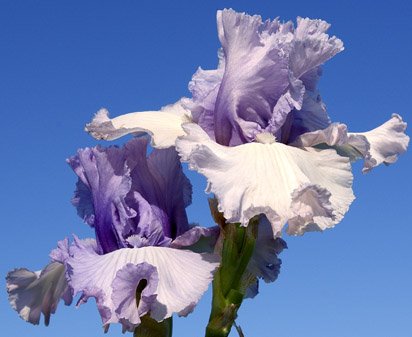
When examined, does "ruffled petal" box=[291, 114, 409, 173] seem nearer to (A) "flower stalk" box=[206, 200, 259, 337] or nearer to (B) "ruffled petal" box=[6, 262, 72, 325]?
(A) "flower stalk" box=[206, 200, 259, 337]

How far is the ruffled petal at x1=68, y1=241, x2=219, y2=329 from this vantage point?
2488mm

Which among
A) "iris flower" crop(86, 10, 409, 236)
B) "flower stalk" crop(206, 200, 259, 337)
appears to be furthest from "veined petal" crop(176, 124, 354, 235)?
"flower stalk" crop(206, 200, 259, 337)

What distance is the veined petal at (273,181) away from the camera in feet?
8.02

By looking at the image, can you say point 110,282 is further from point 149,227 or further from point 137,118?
point 137,118

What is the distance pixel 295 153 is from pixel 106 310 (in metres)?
A: 0.78

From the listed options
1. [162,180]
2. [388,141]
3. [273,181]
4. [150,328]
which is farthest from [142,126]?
[388,141]

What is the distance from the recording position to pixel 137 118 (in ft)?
9.64

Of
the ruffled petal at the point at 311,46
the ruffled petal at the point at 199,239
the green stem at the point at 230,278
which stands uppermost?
the ruffled petal at the point at 311,46

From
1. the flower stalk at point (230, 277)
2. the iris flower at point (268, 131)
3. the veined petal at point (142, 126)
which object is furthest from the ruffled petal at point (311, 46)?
the flower stalk at point (230, 277)

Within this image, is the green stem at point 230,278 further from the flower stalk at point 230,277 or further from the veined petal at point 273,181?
the veined petal at point 273,181

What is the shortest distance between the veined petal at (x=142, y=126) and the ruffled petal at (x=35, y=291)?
1.93ft

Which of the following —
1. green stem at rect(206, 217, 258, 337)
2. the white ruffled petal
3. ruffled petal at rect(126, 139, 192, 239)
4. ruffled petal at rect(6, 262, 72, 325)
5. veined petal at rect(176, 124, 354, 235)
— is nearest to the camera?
veined petal at rect(176, 124, 354, 235)

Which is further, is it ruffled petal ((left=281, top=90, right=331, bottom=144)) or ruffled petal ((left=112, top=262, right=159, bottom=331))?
ruffled petal ((left=281, top=90, right=331, bottom=144))

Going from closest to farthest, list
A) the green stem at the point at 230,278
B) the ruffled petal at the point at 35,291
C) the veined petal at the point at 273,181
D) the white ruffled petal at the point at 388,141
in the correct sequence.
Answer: the veined petal at the point at 273,181 → the green stem at the point at 230,278 → the white ruffled petal at the point at 388,141 → the ruffled petal at the point at 35,291
